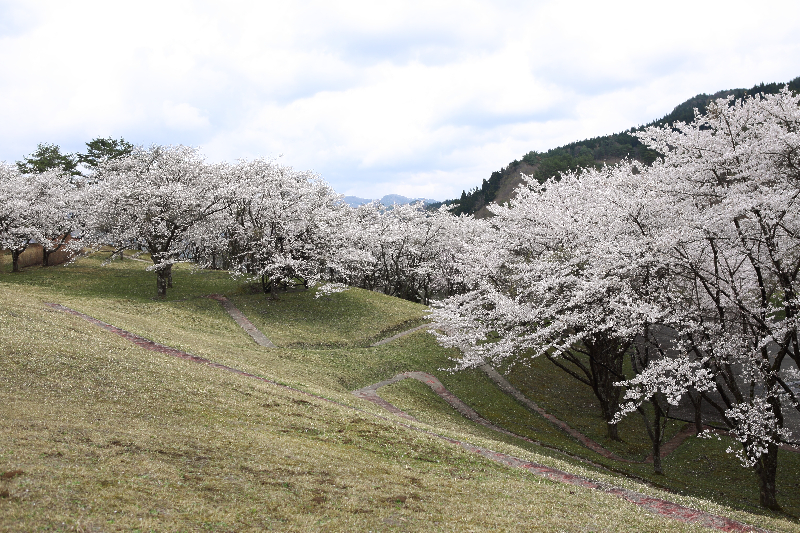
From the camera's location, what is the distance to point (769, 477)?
2227cm

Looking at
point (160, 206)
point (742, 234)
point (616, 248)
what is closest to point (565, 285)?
point (616, 248)

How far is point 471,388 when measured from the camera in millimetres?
38781

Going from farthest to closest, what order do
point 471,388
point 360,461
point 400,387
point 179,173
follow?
point 179,173
point 471,388
point 400,387
point 360,461

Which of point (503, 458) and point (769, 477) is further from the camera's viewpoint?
point (769, 477)

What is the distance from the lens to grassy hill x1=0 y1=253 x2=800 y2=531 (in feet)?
36.0

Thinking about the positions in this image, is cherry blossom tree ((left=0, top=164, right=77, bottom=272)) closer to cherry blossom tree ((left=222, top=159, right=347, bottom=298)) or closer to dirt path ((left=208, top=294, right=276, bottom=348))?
cherry blossom tree ((left=222, top=159, right=347, bottom=298))

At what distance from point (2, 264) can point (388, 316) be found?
162 ft

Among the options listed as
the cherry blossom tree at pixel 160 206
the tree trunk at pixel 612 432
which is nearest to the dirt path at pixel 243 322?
the cherry blossom tree at pixel 160 206

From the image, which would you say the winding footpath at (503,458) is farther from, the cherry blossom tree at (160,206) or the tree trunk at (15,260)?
the tree trunk at (15,260)

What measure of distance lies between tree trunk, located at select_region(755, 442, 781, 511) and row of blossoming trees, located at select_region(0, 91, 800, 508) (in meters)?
0.07

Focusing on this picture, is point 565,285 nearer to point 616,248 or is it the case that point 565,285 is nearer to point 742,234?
point 616,248

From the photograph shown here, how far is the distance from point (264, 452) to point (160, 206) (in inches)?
1570

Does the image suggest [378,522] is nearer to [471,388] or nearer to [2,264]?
[471,388]

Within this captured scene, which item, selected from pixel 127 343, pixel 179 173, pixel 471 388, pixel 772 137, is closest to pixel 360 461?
pixel 127 343
